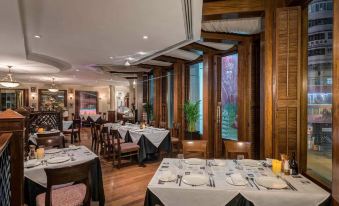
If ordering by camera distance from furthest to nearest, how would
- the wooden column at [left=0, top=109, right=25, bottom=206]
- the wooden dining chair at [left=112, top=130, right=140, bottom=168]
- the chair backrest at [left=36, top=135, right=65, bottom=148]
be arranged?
the wooden dining chair at [left=112, top=130, right=140, bottom=168], the chair backrest at [left=36, top=135, right=65, bottom=148], the wooden column at [left=0, top=109, right=25, bottom=206]

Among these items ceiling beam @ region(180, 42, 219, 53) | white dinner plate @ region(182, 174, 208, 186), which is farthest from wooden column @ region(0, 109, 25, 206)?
ceiling beam @ region(180, 42, 219, 53)

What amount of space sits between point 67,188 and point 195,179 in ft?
4.83

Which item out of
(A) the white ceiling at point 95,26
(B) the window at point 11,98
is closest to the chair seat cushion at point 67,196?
(A) the white ceiling at point 95,26

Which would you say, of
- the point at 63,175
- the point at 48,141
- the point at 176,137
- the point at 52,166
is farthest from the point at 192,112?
the point at 63,175

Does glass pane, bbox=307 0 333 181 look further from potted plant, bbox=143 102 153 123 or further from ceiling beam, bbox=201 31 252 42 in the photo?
potted plant, bbox=143 102 153 123

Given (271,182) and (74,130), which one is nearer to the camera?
(271,182)

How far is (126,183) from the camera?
3623mm

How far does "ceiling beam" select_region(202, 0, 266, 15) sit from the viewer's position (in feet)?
9.39

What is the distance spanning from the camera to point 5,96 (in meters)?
11.2

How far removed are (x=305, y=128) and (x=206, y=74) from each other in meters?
3.00

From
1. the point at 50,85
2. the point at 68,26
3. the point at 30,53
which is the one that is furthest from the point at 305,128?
the point at 50,85

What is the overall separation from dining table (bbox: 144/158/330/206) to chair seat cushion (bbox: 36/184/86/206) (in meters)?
0.87

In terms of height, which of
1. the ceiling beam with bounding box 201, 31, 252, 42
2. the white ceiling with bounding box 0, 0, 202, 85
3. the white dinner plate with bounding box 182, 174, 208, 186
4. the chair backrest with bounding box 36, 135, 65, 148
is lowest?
the white dinner plate with bounding box 182, 174, 208, 186

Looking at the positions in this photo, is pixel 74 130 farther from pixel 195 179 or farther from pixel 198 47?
pixel 195 179
